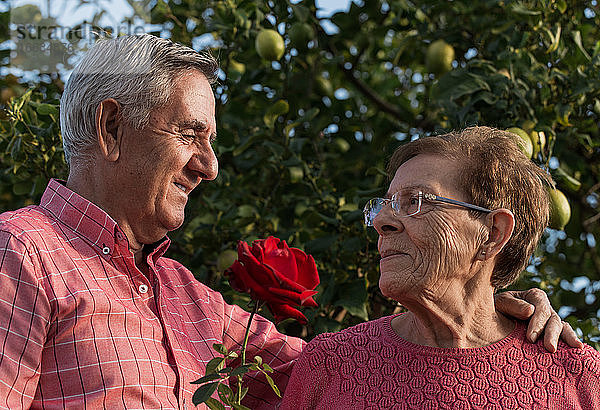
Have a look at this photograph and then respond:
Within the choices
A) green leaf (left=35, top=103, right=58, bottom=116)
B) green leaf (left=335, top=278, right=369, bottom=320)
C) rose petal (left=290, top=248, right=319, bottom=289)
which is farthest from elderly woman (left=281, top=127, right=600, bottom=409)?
green leaf (left=35, top=103, right=58, bottom=116)

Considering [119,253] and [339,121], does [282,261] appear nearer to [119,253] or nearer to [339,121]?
[119,253]

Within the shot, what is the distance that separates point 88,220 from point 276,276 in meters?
0.43

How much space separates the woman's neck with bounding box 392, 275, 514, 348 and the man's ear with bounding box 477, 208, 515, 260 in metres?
0.07

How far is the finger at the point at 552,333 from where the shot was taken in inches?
65.1

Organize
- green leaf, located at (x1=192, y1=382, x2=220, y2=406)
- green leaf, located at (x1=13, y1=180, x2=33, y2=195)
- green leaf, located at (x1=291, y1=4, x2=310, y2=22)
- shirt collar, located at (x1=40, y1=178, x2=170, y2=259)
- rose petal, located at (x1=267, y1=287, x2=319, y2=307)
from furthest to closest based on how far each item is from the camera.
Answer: green leaf, located at (x1=291, y1=4, x2=310, y2=22)
green leaf, located at (x1=13, y1=180, x2=33, y2=195)
shirt collar, located at (x1=40, y1=178, x2=170, y2=259)
rose petal, located at (x1=267, y1=287, x2=319, y2=307)
green leaf, located at (x1=192, y1=382, x2=220, y2=406)

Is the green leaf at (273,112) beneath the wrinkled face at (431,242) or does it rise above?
beneath

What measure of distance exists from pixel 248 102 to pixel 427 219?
163 cm

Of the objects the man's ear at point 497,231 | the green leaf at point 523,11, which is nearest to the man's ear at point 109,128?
the man's ear at point 497,231

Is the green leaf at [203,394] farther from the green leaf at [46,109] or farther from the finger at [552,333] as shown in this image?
the green leaf at [46,109]

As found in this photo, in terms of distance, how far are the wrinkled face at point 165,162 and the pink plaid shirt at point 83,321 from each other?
0.24ft

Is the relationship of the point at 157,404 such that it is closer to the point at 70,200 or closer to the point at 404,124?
the point at 70,200

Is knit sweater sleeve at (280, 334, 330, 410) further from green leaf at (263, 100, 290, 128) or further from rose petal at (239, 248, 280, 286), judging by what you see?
green leaf at (263, 100, 290, 128)

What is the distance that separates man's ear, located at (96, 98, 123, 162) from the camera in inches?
65.6

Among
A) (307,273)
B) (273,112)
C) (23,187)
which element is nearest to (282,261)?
(307,273)
